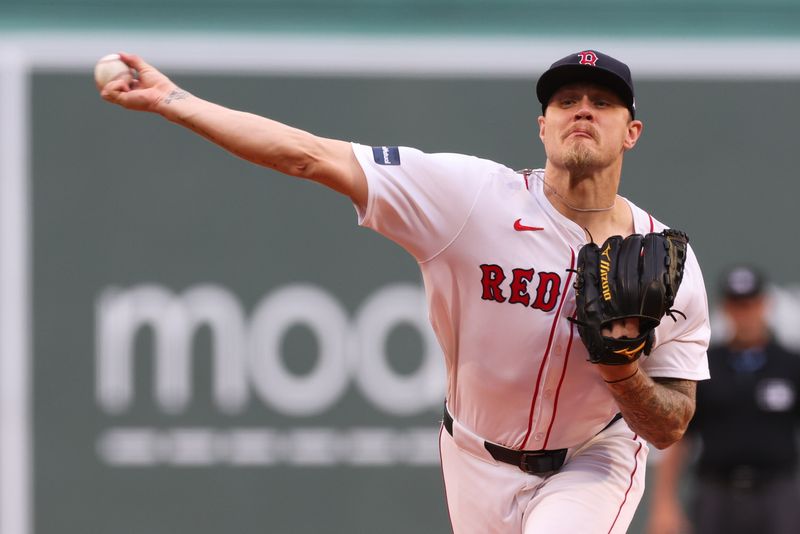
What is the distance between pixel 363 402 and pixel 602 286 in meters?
3.79

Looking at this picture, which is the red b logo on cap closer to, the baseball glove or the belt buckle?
the baseball glove

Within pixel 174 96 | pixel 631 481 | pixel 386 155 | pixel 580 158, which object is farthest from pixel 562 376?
pixel 174 96

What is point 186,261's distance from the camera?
281 inches

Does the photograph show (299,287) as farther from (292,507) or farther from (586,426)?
(586,426)

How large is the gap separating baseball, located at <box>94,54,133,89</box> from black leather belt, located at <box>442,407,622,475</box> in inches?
59.0

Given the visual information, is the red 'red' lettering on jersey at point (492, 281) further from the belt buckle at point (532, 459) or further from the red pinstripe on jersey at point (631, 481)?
the red pinstripe on jersey at point (631, 481)

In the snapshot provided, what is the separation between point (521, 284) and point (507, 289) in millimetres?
42

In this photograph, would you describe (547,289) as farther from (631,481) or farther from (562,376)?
(631,481)

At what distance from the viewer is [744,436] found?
605 centimetres

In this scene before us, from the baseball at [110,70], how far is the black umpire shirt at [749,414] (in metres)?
3.44

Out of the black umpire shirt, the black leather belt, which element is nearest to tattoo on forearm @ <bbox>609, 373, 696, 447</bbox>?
the black leather belt

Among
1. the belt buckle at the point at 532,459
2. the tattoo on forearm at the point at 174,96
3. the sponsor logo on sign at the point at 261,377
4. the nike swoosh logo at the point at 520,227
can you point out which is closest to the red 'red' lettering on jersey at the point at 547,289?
the nike swoosh logo at the point at 520,227

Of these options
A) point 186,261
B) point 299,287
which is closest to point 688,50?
point 299,287

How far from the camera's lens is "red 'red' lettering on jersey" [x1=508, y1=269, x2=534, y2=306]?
3.69m
